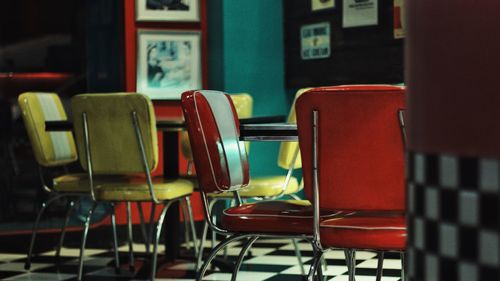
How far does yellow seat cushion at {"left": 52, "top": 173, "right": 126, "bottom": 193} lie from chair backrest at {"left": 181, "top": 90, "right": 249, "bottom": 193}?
155 cm

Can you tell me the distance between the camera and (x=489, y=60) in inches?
39.2

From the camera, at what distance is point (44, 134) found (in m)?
4.46

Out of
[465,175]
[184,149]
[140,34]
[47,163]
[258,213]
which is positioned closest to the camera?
[465,175]

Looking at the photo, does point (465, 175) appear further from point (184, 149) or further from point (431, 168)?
point (184, 149)

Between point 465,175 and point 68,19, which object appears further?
point 68,19

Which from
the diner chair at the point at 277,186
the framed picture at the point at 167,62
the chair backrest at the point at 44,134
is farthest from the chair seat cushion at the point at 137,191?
the framed picture at the point at 167,62

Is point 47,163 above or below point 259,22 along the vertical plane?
below

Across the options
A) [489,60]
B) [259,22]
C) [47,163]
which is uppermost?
[259,22]

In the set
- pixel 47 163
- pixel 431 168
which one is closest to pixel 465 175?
pixel 431 168

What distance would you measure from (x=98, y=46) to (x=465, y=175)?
4.83m

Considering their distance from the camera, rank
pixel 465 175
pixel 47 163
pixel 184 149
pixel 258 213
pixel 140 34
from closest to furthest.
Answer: pixel 465 175 < pixel 258 213 < pixel 47 163 < pixel 184 149 < pixel 140 34

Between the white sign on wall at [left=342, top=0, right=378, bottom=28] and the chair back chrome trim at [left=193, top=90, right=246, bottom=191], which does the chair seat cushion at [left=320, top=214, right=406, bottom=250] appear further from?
the white sign on wall at [left=342, top=0, right=378, bottom=28]

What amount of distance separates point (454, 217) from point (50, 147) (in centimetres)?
373

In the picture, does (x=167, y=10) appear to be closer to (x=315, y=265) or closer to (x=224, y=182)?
(x=224, y=182)
